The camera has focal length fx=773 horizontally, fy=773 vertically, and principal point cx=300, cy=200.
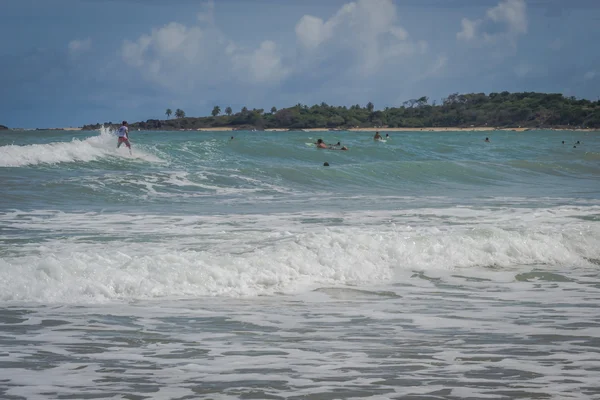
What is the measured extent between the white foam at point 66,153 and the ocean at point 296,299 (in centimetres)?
Result: 1203

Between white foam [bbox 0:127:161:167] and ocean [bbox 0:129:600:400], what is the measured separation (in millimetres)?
12031

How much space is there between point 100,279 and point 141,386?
3530 millimetres

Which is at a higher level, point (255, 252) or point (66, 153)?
point (66, 153)

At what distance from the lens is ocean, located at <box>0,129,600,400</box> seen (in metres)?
5.68

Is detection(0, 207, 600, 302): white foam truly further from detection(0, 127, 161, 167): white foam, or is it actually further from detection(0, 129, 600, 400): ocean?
detection(0, 127, 161, 167): white foam

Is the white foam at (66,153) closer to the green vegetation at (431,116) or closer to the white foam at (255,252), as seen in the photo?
the white foam at (255,252)

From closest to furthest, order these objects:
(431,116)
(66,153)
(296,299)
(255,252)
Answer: (296,299) → (255,252) → (66,153) → (431,116)

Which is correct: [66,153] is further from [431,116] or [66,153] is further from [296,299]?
[431,116]

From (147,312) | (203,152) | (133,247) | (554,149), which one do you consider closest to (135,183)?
(133,247)

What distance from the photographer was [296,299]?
868 cm

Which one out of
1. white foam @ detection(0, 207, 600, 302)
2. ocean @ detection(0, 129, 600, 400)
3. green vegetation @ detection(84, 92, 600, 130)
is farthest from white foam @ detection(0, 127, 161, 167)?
green vegetation @ detection(84, 92, 600, 130)

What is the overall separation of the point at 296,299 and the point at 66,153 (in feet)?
83.4

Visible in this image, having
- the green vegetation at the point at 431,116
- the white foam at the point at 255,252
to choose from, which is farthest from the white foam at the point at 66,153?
the green vegetation at the point at 431,116

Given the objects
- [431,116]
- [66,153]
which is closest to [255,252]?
[66,153]
